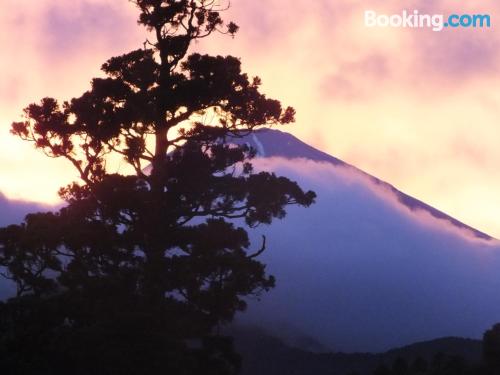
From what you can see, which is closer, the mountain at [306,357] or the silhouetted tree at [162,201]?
the silhouetted tree at [162,201]

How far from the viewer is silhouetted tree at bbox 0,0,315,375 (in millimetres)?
25703

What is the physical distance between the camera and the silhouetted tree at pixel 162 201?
84.3 feet

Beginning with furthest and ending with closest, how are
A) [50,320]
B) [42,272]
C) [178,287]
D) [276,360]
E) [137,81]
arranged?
1. [276,360]
2. [42,272]
3. [137,81]
4. [178,287]
5. [50,320]

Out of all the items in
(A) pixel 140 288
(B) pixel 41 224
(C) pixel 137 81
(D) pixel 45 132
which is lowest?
(A) pixel 140 288

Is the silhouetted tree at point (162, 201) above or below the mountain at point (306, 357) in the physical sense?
below

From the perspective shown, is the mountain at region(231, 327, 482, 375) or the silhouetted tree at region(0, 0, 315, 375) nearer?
the silhouetted tree at region(0, 0, 315, 375)

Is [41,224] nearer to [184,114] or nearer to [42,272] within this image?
[42,272]

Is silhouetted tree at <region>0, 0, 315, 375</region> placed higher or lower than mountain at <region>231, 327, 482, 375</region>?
lower

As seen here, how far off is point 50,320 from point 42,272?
6695mm

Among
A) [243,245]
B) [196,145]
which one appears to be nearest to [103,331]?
[243,245]

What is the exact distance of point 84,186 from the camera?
28625mm

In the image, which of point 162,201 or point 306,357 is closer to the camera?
point 162,201

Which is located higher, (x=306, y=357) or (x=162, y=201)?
(x=306, y=357)

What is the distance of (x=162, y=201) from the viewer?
2739 cm
